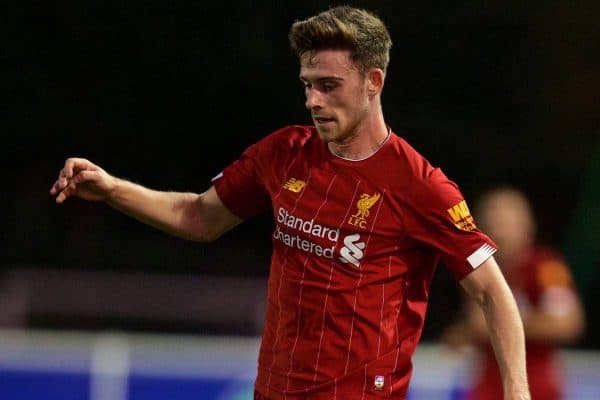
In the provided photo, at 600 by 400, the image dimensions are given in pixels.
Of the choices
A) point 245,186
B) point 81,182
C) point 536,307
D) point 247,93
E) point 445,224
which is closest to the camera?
point 445,224

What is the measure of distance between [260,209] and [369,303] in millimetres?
579

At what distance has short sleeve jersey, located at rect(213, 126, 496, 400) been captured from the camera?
10.8ft

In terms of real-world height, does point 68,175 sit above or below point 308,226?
above

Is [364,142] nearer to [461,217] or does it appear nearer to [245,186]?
[461,217]

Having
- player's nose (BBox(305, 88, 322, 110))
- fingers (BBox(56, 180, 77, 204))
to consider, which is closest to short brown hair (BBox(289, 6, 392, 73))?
player's nose (BBox(305, 88, 322, 110))

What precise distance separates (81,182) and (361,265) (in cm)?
85

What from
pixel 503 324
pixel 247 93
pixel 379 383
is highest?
pixel 247 93

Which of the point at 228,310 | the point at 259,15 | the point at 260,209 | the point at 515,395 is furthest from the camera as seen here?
the point at 259,15

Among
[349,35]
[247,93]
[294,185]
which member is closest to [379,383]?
[294,185]

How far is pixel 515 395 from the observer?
3.24 metres

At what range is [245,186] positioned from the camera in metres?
3.67

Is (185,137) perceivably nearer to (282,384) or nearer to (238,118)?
(238,118)

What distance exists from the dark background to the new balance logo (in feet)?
20.4

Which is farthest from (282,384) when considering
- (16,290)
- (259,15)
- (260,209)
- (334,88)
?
(259,15)
